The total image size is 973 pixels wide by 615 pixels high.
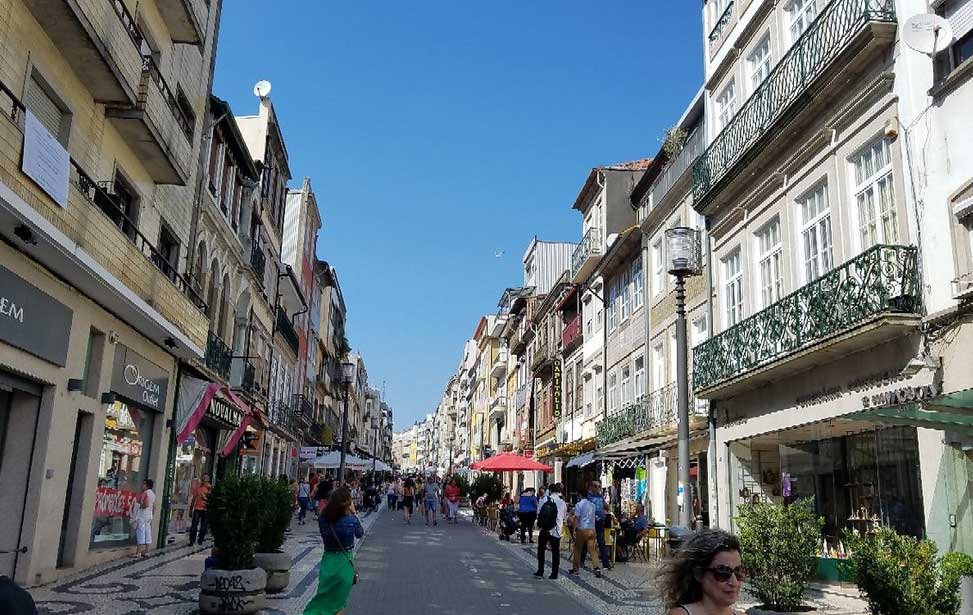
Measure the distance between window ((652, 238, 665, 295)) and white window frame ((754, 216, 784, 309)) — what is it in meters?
6.82

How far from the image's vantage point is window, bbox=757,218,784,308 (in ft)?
51.7

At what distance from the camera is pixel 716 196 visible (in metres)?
18.2

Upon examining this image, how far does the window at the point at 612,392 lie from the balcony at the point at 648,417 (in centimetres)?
91

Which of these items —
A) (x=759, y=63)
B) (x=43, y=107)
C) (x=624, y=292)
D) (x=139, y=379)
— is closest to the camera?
(x=43, y=107)

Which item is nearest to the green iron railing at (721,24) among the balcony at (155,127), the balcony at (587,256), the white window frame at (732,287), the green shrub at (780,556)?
the white window frame at (732,287)

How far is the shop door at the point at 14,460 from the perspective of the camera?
11.1 meters

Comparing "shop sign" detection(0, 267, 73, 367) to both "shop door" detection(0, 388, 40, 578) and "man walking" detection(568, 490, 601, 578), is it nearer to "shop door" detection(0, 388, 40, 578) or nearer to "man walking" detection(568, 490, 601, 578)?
"shop door" detection(0, 388, 40, 578)

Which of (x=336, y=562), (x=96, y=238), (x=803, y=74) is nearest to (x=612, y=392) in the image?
(x=803, y=74)

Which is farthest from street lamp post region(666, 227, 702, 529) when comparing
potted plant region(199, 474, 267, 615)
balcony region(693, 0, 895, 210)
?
potted plant region(199, 474, 267, 615)

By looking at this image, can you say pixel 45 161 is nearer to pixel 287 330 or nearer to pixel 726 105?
pixel 726 105

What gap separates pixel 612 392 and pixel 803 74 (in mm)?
16293

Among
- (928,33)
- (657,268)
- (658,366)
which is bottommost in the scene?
(658,366)

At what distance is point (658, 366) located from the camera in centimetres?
2366

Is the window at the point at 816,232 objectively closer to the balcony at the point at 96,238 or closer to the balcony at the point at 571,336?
the balcony at the point at 96,238
